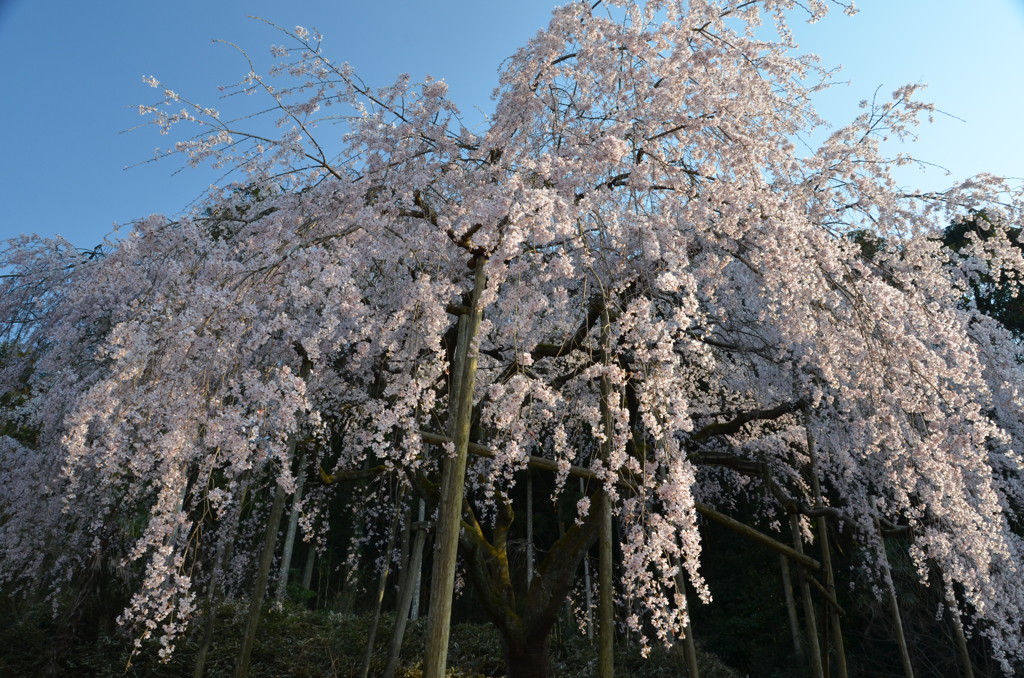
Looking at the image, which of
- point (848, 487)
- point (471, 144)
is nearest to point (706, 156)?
point (471, 144)

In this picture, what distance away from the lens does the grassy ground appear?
8516 millimetres

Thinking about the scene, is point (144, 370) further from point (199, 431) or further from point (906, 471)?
point (906, 471)

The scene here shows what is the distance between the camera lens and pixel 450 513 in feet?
13.3

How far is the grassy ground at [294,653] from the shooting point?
8.52 m

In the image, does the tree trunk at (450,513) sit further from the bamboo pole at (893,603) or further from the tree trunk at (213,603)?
the bamboo pole at (893,603)

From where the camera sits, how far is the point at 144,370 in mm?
4164

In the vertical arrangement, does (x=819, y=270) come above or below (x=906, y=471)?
above

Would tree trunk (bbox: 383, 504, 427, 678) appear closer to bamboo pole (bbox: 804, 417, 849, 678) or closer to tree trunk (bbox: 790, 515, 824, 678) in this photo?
tree trunk (bbox: 790, 515, 824, 678)

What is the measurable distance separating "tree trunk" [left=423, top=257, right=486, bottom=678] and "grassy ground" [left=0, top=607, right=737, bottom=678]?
5.93 m

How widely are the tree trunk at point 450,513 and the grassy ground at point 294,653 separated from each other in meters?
5.93

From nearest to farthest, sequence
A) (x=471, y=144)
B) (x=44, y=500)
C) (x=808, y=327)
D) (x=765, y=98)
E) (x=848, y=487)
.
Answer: (x=808, y=327)
(x=765, y=98)
(x=471, y=144)
(x=44, y=500)
(x=848, y=487)

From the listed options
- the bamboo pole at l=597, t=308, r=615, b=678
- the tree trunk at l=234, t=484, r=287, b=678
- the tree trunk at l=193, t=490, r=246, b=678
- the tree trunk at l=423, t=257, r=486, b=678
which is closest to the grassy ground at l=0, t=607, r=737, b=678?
the tree trunk at l=193, t=490, r=246, b=678

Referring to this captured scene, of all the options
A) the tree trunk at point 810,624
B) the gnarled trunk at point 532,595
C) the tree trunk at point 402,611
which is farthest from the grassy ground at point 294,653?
the tree trunk at point 810,624

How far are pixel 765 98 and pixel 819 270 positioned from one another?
1.68 m
